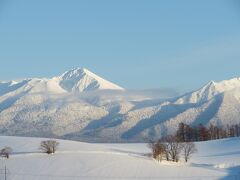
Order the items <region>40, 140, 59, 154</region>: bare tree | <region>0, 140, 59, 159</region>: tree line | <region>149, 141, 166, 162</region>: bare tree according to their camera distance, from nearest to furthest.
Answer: <region>0, 140, 59, 159</region>: tree line, <region>40, 140, 59, 154</region>: bare tree, <region>149, 141, 166, 162</region>: bare tree

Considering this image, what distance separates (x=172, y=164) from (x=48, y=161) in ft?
61.1

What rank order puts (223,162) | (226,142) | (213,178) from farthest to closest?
(226,142), (223,162), (213,178)

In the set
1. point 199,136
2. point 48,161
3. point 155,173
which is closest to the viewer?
point 155,173

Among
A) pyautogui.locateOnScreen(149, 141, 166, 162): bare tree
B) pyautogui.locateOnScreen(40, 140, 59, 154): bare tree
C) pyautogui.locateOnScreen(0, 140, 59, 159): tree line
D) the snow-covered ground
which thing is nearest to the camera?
the snow-covered ground

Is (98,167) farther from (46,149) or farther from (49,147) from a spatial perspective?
(46,149)

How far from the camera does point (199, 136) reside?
187125 mm

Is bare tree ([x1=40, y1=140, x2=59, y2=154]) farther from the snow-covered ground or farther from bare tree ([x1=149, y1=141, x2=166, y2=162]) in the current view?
bare tree ([x1=149, y1=141, x2=166, y2=162])

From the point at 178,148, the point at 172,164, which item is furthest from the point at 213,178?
the point at 178,148

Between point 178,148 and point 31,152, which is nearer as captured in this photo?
point 31,152

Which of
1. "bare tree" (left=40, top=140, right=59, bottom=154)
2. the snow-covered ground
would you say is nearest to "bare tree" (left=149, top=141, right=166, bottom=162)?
the snow-covered ground

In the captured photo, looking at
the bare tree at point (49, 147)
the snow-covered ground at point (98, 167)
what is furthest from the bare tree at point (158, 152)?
the bare tree at point (49, 147)

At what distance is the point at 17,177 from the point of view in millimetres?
83875

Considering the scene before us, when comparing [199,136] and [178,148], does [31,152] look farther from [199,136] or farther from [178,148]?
[199,136]

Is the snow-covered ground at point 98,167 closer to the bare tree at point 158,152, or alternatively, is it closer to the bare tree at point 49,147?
the bare tree at point 49,147
